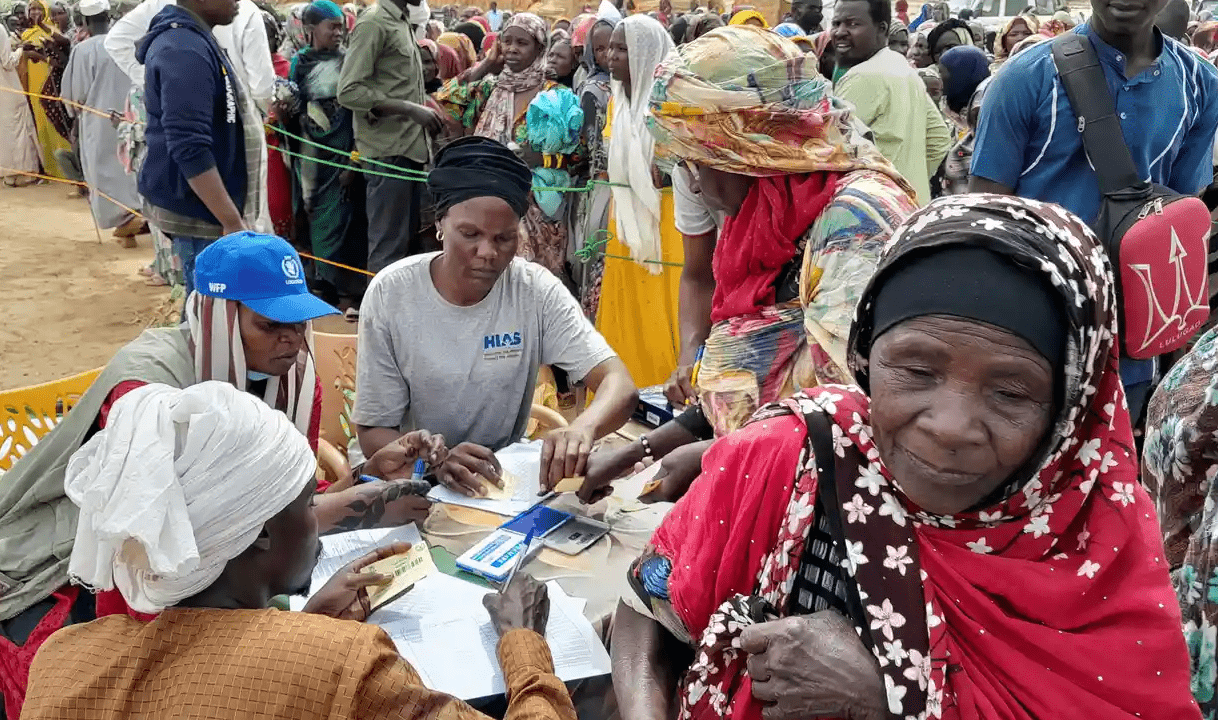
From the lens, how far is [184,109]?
145 inches

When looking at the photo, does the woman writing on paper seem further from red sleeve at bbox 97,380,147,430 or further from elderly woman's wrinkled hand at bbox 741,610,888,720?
elderly woman's wrinkled hand at bbox 741,610,888,720

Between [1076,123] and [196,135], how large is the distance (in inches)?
126

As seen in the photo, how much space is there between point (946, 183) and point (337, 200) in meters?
4.35

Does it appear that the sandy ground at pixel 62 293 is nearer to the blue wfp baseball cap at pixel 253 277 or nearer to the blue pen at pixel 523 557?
the blue wfp baseball cap at pixel 253 277

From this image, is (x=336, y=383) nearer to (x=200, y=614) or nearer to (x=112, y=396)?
(x=112, y=396)

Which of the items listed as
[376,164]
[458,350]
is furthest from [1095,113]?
[376,164]

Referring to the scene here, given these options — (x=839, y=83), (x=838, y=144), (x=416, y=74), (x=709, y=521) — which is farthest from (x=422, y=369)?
(x=416, y=74)

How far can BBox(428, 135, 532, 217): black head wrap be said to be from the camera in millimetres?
2771

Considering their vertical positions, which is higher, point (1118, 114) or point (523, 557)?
point (1118, 114)

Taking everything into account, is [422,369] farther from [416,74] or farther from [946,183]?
[416,74]

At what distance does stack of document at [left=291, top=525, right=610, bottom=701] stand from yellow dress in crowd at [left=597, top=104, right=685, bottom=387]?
3.23 meters

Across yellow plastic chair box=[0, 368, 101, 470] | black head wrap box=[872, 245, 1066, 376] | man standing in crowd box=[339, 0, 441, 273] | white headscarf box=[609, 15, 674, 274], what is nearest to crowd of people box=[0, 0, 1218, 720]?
black head wrap box=[872, 245, 1066, 376]

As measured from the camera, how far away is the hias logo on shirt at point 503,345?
291 centimetres

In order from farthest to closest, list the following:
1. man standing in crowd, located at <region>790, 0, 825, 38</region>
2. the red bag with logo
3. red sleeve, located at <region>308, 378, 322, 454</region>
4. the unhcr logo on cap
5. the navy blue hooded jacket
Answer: man standing in crowd, located at <region>790, 0, 825, 38</region> < the navy blue hooded jacket < red sleeve, located at <region>308, 378, 322, 454</region> < the unhcr logo on cap < the red bag with logo
